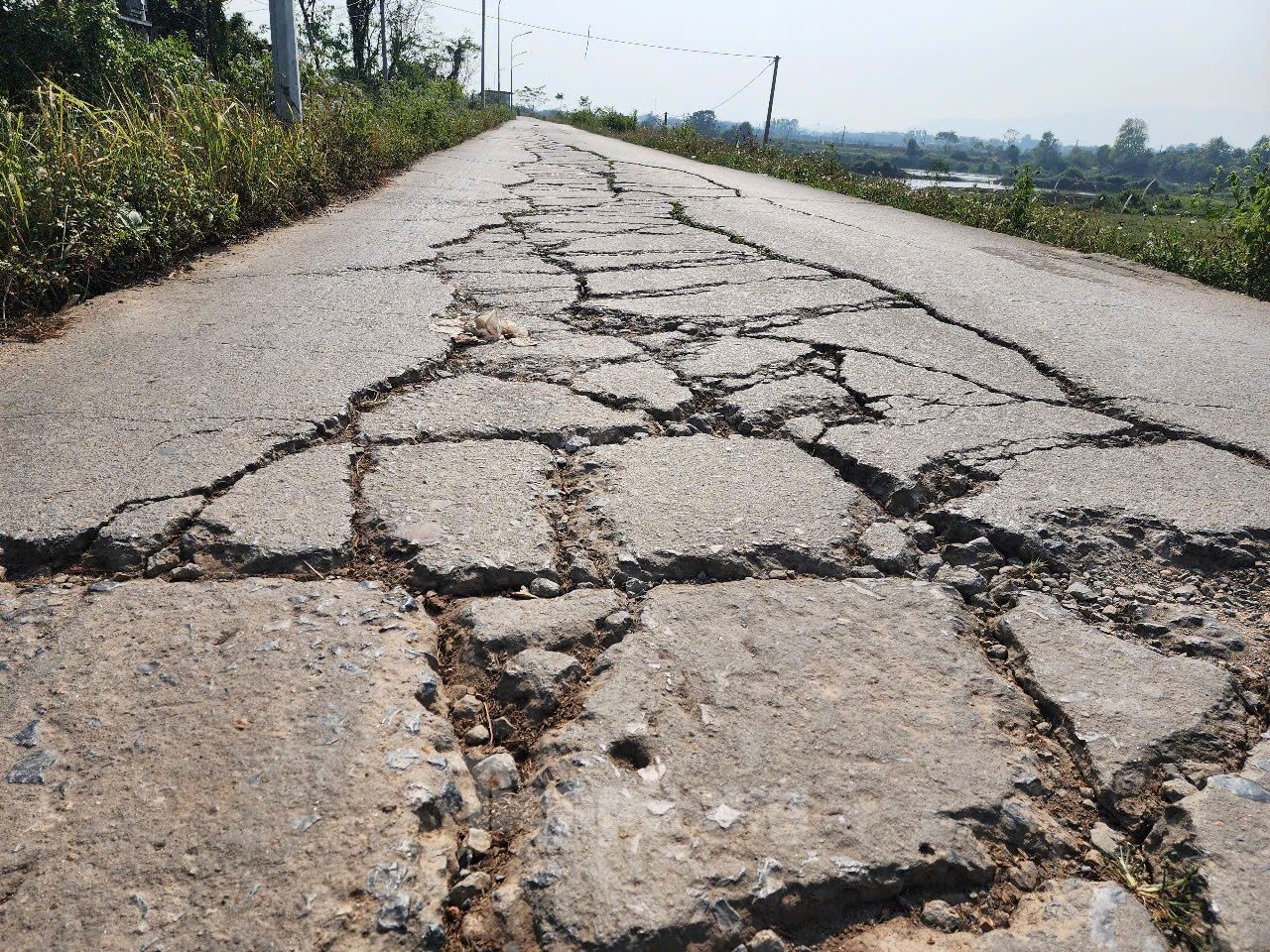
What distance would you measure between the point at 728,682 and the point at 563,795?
0.32 m

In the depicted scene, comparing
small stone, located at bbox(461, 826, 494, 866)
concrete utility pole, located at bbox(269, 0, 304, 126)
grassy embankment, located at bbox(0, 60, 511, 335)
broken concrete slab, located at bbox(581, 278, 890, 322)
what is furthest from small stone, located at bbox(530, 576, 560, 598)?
concrete utility pole, located at bbox(269, 0, 304, 126)

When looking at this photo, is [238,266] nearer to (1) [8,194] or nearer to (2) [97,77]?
(1) [8,194]

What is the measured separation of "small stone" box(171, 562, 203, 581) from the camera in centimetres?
147

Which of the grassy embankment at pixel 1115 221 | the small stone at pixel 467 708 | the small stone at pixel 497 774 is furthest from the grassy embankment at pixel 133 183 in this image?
the grassy embankment at pixel 1115 221

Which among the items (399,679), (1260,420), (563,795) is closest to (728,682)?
(563,795)

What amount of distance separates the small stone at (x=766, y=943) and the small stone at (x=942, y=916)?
176 mm

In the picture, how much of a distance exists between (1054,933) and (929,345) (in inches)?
92.4

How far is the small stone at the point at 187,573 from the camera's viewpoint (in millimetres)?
1475

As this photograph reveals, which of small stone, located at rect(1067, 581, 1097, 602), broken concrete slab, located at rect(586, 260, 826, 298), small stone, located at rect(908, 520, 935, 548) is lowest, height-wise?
small stone, located at rect(1067, 581, 1097, 602)

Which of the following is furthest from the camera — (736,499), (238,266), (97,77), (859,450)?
(97,77)

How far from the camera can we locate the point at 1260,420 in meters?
2.41

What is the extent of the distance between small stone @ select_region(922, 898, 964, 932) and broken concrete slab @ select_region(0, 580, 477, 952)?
541mm

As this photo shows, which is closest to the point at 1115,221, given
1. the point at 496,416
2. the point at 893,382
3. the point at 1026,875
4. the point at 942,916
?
the point at 893,382

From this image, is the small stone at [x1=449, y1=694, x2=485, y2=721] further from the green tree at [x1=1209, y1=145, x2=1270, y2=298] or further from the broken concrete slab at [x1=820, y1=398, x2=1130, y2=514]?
the green tree at [x1=1209, y1=145, x2=1270, y2=298]
